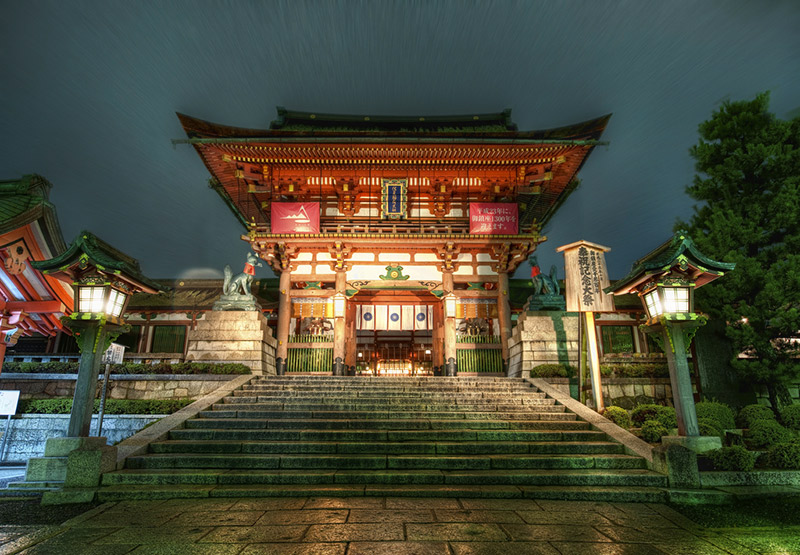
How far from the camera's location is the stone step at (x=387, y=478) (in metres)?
6.08

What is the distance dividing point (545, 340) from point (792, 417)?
6093mm

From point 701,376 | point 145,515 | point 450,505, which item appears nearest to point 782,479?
point 450,505

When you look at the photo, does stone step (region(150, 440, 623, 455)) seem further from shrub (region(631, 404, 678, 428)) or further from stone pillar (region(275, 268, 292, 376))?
stone pillar (region(275, 268, 292, 376))

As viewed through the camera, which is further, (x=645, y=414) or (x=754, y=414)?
(x=754, y=414)

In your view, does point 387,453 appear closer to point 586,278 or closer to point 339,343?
point 586,278

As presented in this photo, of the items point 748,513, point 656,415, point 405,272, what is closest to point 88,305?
point 748,513

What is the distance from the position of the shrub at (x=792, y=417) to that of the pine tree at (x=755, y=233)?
1155 mm

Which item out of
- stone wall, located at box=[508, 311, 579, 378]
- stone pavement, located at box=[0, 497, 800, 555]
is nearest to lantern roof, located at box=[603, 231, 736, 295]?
stone pavement, located at box=[0, 497, 800, 555]

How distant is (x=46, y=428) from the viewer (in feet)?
33.1

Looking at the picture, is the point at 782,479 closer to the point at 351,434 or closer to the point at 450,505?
the point at 450,505

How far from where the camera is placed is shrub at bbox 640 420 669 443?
8.11 metres

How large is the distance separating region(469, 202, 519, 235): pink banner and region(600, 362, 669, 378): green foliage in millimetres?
6661

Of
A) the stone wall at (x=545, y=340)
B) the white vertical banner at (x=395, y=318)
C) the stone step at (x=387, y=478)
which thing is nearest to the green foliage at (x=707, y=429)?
the stone step at (x=387, y=478)

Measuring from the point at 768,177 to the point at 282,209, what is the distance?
54.1 ft
